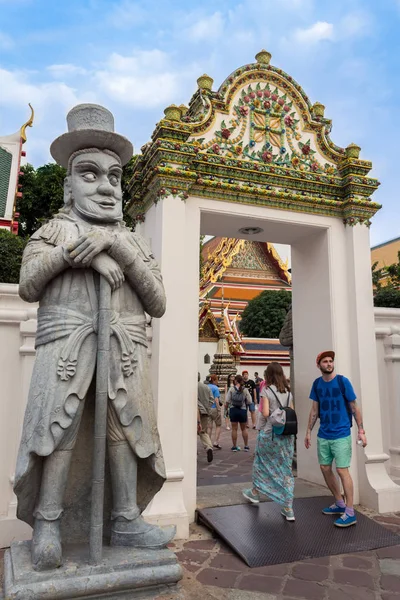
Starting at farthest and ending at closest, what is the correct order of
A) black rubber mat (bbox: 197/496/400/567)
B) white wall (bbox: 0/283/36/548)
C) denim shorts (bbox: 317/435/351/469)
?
denim shorts (bbox: 317/435/351/469) → white wall (bbox: 0/283/36/548) → black rubber mat (bbox: 197/496/400/567)

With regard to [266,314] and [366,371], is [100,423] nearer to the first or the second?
[366,371]

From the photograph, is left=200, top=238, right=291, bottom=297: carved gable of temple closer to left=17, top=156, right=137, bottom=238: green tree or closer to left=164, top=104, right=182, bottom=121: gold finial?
left=17, top=156, right=137, bottom=238: green tree

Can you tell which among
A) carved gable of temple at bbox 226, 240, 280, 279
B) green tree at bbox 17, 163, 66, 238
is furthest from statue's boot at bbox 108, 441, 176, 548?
carved gable of temple at bbox 226, 240, 280, 279

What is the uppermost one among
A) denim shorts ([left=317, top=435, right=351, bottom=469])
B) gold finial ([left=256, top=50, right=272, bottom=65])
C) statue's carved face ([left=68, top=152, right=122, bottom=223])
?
gold finial ([left=256, top=50, right=272, bottom=65])

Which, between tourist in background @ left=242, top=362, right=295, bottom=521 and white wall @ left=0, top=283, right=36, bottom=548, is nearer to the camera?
white wall @ left=0, top=283, right=36, bottom=548

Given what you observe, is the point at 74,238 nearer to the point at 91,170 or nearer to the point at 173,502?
the point at 91,170

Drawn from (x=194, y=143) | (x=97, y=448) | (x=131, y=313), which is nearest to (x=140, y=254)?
(x=131, y=313)

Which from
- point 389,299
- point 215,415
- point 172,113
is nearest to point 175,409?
point 172,113

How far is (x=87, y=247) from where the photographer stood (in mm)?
2424

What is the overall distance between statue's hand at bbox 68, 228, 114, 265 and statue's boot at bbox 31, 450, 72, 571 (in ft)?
3.41

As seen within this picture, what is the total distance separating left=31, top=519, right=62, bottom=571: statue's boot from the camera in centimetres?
218

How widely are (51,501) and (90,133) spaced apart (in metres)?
2.10

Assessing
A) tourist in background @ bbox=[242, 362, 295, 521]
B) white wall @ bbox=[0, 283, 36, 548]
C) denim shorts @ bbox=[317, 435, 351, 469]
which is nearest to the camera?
white wall @ bbox=[0, 283, 36, 548]

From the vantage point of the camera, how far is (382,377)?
18.9 feet
